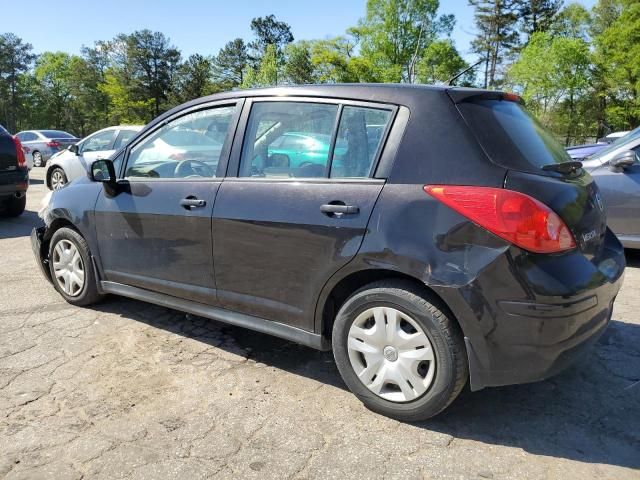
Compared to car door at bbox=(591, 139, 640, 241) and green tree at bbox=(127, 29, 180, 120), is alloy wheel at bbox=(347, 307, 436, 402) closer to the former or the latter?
car door at bbox=(591, 139, 640, 241)

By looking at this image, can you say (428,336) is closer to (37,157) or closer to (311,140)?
(311,140)

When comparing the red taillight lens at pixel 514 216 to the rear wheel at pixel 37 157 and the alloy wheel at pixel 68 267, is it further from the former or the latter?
the rear wheel at pixel 37 157

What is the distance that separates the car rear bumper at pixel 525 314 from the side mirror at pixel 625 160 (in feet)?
12.0

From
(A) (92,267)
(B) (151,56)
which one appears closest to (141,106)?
(B) (151,56)

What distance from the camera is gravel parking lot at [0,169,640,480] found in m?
2.40

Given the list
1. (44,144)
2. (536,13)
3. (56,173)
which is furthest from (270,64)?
(56,173)

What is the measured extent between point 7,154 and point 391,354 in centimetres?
781

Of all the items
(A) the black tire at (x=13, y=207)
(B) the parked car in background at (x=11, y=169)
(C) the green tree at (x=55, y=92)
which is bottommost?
→ (A) the black tire at (x=13, y=207)

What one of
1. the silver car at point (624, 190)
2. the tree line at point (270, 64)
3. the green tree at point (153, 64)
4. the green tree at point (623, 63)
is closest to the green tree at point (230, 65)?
the tree line at point (270, 64)

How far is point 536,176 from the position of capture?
2.50 meters

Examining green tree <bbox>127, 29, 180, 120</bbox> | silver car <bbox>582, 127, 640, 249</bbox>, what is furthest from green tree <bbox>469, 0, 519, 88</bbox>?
silver car <bbox>582, 127, 640, 249</bbox>

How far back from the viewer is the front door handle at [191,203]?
3.32m

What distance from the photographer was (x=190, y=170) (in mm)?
3574

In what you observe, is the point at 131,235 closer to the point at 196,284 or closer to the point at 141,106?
the point at 196,284
